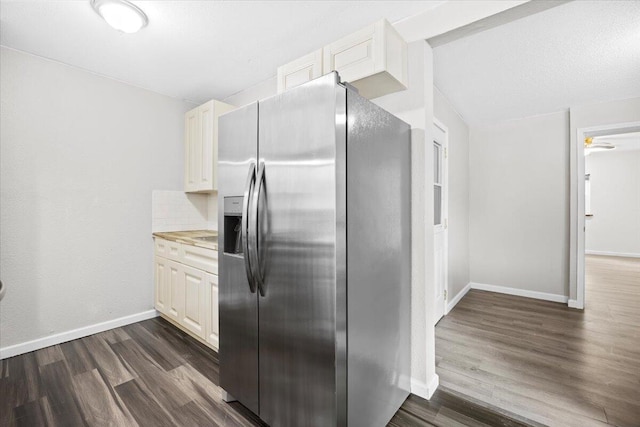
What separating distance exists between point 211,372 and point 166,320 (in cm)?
126

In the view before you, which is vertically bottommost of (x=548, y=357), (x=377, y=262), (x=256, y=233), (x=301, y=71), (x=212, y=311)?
(x=548, y=357)

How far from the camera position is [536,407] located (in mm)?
1717

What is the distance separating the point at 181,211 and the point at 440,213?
3.04 metres

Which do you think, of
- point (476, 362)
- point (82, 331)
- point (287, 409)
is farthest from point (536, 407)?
point (82, 331)

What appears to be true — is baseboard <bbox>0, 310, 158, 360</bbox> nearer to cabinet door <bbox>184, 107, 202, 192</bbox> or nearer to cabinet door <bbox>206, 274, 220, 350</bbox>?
cabinet door <bbox>206, 274, 220, 350</bbox>

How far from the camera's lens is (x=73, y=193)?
8.60ft

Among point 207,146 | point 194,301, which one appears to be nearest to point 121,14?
point 207,146

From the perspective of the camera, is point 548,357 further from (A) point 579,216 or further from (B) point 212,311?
(B) point 212,311

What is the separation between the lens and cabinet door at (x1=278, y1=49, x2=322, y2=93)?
1920mm

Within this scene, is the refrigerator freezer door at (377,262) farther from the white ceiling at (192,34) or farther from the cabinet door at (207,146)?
the cabinet door at (207,146)

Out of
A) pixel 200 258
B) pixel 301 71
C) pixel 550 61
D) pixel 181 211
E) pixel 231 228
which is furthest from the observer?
pixel 181 211

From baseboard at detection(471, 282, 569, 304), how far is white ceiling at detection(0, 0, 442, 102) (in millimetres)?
3896

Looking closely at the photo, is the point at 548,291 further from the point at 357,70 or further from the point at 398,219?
the point at 357,70

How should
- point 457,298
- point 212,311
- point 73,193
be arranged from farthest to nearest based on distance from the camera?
point 457,298
point 73,193
point 212,311
